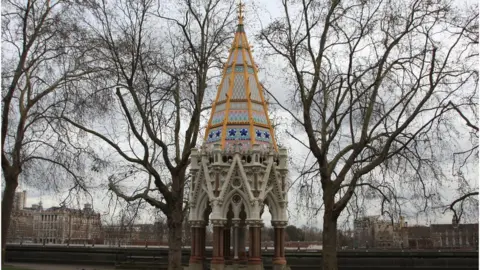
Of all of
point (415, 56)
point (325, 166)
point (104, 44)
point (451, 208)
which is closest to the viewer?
point (451, 208)

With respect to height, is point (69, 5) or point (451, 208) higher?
point (69, 5)

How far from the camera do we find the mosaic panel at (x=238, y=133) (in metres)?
14.2

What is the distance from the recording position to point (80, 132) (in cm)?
1720

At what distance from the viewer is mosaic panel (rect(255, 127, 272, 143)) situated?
14297 mm

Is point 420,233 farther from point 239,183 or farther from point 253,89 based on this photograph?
point 239,183

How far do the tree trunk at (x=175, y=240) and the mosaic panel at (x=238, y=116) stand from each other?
509cm

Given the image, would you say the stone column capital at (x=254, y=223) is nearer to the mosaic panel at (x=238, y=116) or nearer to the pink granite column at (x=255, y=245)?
the pink granite column at (x=255, y=245)

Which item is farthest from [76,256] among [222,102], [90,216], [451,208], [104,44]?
[451,208]

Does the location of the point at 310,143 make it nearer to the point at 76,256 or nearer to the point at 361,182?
the point at 361,182

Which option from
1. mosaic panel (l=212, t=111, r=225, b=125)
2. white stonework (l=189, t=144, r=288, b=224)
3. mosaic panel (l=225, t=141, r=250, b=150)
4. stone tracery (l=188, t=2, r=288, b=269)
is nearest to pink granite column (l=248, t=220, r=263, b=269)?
stone tracery (l=188, t=2, r=288, b=269)

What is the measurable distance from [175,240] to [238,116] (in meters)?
5.85

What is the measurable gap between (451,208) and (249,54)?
6.90 m

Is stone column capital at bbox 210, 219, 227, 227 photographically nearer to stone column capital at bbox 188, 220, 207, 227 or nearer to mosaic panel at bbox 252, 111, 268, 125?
stone column capital at bbox 188, 220, 207, 227

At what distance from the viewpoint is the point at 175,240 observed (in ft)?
58.8
